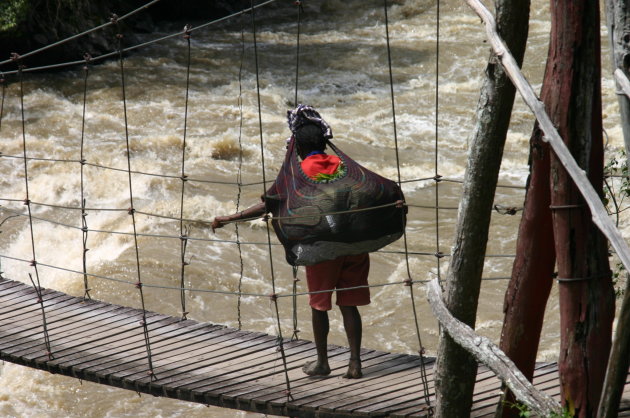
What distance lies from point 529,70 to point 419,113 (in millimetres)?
1314

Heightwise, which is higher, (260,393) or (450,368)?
(450,368)

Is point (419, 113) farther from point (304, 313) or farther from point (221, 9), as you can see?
point (221, 9)

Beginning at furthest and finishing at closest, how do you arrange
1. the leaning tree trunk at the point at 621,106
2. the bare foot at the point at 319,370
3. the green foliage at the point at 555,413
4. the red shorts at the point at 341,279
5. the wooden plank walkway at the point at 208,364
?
1. the bare foot at the point at 319,370
2. the red shorts at the point at 341,279
3. the wooden plank walkway at the point at 208,364
4. the green foliage at the point at 555,413
5. the leaning tree trunk at the point at 621,106

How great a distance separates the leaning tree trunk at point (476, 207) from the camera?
2.40 metres

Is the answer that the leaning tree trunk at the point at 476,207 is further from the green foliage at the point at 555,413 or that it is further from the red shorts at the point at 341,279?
the red shorts at the point at 341,279

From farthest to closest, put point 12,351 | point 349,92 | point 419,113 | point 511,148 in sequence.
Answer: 1. point 349,92
2. point 419,113
3. point 511,148
4. point 12,351

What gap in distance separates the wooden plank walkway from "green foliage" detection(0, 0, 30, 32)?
5.67 metres

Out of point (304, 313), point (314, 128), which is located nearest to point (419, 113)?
point (304, 313)

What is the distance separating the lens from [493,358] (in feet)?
7.74

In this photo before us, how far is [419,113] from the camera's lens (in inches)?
358

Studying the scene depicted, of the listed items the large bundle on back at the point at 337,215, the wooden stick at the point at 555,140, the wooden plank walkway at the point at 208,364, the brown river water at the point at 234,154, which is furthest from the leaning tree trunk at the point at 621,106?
the brown river water at the point at 234,154

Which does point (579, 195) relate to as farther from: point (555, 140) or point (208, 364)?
point (208, 364)

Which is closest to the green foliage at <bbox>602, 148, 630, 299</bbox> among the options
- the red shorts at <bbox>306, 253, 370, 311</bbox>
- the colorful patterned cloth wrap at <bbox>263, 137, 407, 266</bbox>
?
the colorful patterned cloth wrap at <bbox>263, 137, 407, 266</bbox>

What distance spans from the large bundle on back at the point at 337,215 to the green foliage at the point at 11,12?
6767 mm
